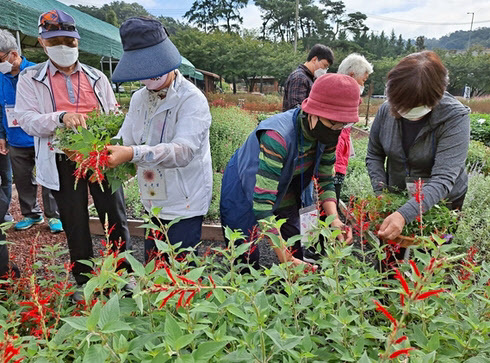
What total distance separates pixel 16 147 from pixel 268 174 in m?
3.12

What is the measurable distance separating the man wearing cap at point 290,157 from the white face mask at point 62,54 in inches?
52.0

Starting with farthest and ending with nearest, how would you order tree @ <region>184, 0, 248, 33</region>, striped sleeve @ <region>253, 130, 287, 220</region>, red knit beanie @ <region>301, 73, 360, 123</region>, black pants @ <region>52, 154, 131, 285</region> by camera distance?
tree @ <region>184, 0, 248, 33</region>, black pants @ <region>52, 154, 131, 285</region>, striped sleeve @ <region>253, 130, 287, 220</region>, red knit beanie @ <region>301, 73, 360, 123</region>

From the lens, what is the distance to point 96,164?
1.42 meters

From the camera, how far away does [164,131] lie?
6.42ft

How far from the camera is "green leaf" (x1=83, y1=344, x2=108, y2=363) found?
72cm

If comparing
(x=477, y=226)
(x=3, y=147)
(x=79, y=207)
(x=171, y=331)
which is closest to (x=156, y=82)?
(x=79, y=207)

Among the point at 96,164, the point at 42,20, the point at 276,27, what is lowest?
the point at 96,164

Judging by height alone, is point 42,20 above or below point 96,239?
above

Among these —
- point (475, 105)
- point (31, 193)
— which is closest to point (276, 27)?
point (475, 105)

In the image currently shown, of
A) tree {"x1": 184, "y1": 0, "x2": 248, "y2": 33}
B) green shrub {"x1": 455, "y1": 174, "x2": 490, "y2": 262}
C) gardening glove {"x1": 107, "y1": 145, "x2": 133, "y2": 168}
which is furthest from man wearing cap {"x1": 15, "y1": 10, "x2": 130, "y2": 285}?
tree {"x1": 184, "y1": 0, "x2": 248, "y2": 33}

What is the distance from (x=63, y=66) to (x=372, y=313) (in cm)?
234

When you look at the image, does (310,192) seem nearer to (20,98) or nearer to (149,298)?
(149,298)

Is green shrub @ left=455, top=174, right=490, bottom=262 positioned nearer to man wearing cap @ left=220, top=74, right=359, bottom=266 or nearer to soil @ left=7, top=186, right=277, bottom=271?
man wearing cap @ left=220, top=74, right=359, bottom=266

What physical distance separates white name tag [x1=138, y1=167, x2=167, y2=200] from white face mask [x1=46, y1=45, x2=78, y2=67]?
102 cm
